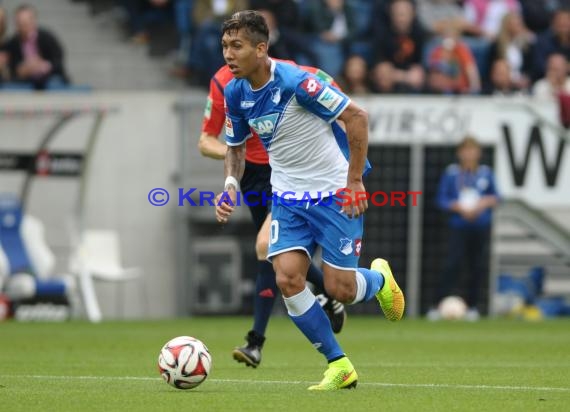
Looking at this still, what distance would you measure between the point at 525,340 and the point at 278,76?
6349 mm

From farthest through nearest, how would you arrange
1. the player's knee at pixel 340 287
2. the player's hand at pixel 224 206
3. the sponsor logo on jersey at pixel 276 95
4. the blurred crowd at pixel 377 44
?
the blurred crowd at pixel 377 44, the player's knee at pixel 340 287, the sponsor logo on jersey at pixel 276 95, the player's hand at pixel 224 206

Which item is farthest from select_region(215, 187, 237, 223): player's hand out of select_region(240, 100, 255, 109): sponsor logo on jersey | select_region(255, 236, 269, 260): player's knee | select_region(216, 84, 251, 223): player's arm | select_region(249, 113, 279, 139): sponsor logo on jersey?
select_region(255, 236, 269, 260): player's knee

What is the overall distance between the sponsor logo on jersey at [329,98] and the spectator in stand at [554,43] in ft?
40.1

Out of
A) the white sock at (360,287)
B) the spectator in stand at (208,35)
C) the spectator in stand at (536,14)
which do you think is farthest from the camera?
the spectator in stand at (536,14)

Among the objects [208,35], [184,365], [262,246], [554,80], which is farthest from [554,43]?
[184,365]

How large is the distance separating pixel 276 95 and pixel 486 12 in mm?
12803

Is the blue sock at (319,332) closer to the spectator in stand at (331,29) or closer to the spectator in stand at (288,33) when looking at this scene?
the spectator in stand at (288,33)

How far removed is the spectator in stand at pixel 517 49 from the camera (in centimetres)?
2028

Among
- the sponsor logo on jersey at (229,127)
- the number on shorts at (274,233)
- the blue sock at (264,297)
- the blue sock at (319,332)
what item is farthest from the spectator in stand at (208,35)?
the blue sock at (319,332)

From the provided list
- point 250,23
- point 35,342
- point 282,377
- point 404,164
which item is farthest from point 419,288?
point 250,23

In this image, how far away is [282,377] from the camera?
971cm

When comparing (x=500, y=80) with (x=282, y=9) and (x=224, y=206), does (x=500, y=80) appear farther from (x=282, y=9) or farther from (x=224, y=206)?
(x=224, y=206)

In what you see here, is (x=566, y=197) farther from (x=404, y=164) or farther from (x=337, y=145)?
(x=337, y=145)

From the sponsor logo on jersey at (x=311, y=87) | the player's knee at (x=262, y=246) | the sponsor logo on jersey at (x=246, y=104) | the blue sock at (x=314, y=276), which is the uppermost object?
the sponsor logo on jersey at (x=311, y=87)
